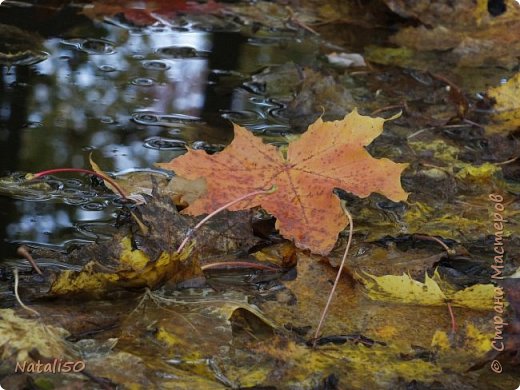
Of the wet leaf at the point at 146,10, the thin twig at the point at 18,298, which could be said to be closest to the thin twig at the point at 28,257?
the thin twig at the point at 18,298

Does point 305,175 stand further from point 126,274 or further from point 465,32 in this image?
point 465,32

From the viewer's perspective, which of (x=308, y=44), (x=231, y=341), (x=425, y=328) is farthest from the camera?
(x=308, y=44)

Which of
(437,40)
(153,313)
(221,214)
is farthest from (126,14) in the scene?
(153,313)

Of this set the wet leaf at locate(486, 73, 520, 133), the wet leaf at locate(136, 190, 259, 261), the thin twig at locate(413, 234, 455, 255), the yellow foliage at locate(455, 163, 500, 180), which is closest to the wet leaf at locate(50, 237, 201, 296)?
the wet leaf at locate(136, 190, 259, 261)

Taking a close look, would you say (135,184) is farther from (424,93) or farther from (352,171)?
(424,93)

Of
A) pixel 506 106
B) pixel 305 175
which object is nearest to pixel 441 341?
pixel 305 175
